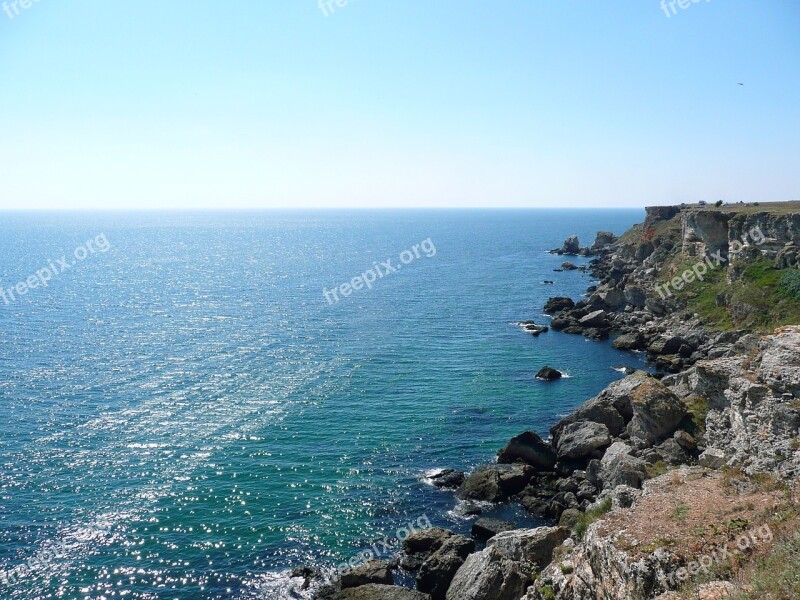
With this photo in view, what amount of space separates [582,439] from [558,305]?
2252 inches

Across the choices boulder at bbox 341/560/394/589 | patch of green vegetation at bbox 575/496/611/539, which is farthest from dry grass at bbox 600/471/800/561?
boulder at bbox 341/560/394/589

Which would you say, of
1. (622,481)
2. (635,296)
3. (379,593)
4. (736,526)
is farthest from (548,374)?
(736,526)

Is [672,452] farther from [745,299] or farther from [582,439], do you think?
[745,299]

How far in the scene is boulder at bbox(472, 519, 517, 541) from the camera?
120 feet

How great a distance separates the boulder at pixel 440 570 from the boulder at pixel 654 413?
1850cm

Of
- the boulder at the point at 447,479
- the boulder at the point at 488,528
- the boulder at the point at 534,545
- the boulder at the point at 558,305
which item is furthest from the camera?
the boulder at the point at 558,305

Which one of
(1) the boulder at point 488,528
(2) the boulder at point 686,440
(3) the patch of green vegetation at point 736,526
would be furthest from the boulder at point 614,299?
(3) the patch of green vegetation at point 736,526

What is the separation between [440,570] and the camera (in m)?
31.8

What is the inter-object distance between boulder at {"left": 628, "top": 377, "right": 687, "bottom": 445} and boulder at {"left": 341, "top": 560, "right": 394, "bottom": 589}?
885 inches

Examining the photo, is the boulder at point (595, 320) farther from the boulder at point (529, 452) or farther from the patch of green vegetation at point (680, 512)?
the patch of green vegetation at point (680, 512)

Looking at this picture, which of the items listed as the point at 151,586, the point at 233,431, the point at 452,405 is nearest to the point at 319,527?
the point at 151,586

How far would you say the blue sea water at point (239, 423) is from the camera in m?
35.4

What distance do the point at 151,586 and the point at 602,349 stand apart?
63360mm

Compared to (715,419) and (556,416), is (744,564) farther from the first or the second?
(556,416)
